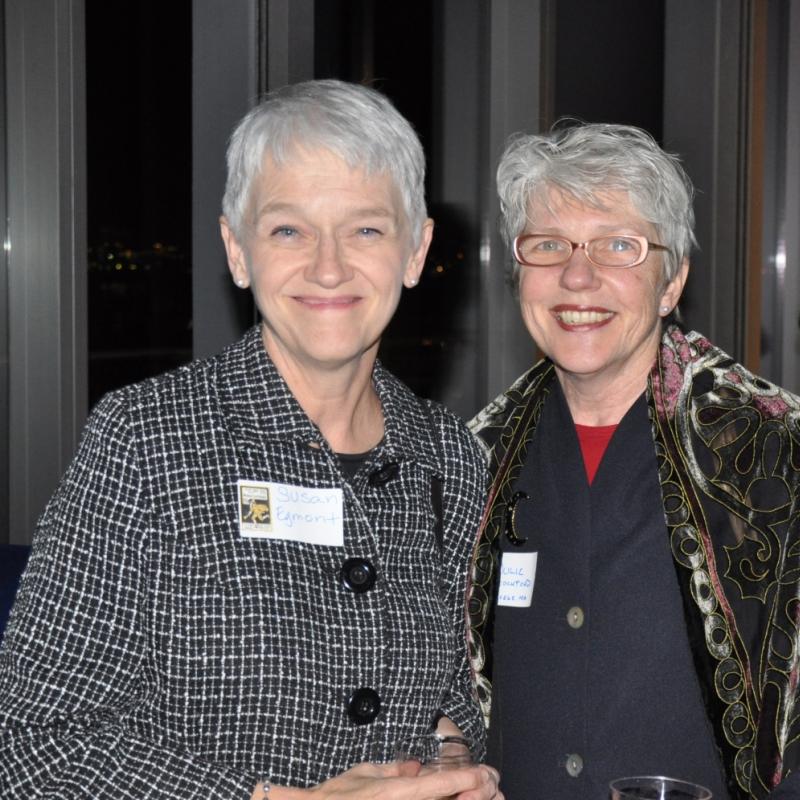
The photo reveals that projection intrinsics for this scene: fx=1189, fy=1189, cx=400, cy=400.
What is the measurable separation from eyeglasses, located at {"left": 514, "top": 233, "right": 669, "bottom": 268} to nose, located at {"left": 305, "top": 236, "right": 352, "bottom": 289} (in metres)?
0.59

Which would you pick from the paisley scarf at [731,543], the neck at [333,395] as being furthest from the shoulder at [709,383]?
the neck at [333,395]

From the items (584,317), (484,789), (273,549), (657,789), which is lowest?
(484,789)

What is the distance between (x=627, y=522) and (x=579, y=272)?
1.64ft

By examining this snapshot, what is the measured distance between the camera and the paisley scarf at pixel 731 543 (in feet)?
6.80

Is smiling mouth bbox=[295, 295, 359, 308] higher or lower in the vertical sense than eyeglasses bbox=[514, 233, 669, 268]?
lower

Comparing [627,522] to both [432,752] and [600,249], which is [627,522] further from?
[432,752]

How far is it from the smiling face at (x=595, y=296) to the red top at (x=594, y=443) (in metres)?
0.10

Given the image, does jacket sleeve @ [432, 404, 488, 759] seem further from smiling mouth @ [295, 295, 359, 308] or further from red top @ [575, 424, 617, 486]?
smiling mouth @ [295, 295, 359, 308]

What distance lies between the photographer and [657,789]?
53.5 inches

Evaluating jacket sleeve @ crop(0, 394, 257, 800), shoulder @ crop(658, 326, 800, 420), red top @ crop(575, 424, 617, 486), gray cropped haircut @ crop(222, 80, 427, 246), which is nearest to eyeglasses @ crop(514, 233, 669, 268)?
shoulder @ crop(658, 326, 800, 420)

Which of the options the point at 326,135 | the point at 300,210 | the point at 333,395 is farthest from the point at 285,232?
the point at 333,395

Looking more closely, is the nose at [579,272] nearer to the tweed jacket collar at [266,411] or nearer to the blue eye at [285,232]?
the tweed jacket collar at [266,411]

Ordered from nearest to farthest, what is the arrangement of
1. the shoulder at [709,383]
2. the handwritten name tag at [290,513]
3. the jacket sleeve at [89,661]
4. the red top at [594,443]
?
the jacket sleeve at [89,661] < the handwritten name tag at [290,513] < the shoulder at [709,383] < the red top at [594,443]

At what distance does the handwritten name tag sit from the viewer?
187cm
